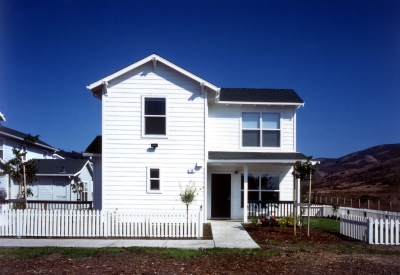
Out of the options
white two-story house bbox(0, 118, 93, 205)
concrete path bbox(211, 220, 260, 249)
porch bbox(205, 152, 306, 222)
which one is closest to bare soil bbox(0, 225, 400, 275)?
concrete path bbox(211, 220, 260, 249)

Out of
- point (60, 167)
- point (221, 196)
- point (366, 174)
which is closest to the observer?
point (221, 196)

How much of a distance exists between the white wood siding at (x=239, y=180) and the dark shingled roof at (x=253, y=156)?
839 mm

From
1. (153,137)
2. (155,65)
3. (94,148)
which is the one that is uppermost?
(155,65)

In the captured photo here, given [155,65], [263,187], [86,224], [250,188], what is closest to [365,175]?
[263,187]

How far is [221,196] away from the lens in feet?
62.5

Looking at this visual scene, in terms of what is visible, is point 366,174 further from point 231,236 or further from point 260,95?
point 231,236

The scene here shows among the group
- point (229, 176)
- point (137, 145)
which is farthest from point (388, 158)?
point (137, 145)

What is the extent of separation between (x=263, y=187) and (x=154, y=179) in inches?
234

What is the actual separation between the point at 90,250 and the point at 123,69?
8.29 meters

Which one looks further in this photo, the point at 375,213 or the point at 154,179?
the point at 154,179

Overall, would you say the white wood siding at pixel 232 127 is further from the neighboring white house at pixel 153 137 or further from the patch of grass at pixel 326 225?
the patch of grass at pixel 326 225

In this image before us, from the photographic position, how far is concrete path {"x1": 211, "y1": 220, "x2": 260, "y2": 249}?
38.4ft

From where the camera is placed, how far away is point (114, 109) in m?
16.4

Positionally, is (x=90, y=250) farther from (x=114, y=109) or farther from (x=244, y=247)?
(x=114, y=109)
